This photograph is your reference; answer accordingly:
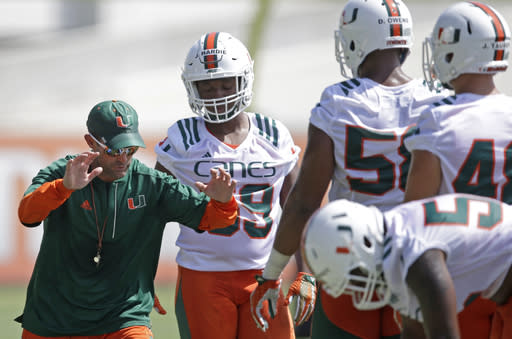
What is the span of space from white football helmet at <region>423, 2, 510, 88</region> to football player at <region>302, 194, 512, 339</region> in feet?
2.11

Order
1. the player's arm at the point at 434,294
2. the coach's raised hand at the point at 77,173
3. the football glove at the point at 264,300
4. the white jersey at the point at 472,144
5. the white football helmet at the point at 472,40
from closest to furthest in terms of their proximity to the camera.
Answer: the player's arm at the point at 434,294 → the white jersey at the point at 472,144 → the white football helmet at the point at 472,40 → the coach's raised hand at the point at 77,173 → the football glove at the point at 264,300

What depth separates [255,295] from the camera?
3910 millimetres

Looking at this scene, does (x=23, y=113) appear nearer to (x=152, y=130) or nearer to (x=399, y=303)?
(x=152, y=130)

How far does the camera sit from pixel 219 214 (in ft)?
12.8

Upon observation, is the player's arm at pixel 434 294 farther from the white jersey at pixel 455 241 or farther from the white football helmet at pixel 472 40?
the white football helmet at pixel 472 40

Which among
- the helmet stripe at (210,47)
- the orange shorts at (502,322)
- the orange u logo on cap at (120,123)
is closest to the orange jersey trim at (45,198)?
the orange u logo on cap at (120,123)

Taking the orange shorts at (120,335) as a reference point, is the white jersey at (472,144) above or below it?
above

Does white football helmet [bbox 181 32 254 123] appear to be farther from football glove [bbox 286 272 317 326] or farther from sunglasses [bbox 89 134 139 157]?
football glove [bbox 286 272 317 326]

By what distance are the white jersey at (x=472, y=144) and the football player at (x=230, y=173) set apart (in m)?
1.30

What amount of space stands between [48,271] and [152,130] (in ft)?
35.2

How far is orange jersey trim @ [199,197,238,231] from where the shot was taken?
12.8 feet

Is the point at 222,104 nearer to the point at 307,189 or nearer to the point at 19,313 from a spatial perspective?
the point at 307,189

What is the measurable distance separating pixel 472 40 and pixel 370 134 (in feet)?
2.08

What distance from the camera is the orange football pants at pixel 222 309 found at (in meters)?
4.09
